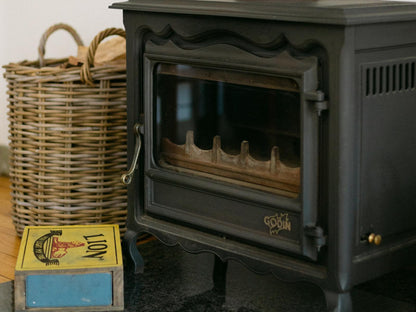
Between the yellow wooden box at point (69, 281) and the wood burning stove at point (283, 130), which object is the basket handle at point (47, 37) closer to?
the wood burning stove at point (283, 130)

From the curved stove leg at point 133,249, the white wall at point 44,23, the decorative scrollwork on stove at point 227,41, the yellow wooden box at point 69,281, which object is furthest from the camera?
the white wall at point 44,23

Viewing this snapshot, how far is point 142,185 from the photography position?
6.26 ft

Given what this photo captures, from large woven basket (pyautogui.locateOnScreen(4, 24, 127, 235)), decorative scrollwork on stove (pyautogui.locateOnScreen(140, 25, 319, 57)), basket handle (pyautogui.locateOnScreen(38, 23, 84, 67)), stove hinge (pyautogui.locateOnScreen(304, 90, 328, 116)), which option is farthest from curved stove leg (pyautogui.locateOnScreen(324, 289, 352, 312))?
basket handle (pyautogui.locateOnScreen(38, 23, 84, 67))

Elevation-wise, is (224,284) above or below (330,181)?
below

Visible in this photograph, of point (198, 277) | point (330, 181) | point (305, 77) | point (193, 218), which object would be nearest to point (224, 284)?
point (198, 277)

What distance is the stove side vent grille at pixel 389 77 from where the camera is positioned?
148 centimetres

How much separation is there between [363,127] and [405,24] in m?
0.23

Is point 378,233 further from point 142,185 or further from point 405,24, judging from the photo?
point 142,185

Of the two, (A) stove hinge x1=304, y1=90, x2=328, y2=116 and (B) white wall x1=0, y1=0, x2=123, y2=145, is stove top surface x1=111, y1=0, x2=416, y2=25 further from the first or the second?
(B) white wall x1=0, y1=0, x2=123, y2=145

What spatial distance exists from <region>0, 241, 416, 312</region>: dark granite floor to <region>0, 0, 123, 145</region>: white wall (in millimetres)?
976

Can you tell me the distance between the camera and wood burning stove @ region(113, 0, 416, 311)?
4.79ft

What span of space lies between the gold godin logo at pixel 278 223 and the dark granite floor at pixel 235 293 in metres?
0.24

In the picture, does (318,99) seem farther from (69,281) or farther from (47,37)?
(47,37)

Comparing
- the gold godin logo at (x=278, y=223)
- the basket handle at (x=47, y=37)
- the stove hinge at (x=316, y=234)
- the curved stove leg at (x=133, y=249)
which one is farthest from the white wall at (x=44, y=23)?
the stove hinge at (x=316, y=234)
